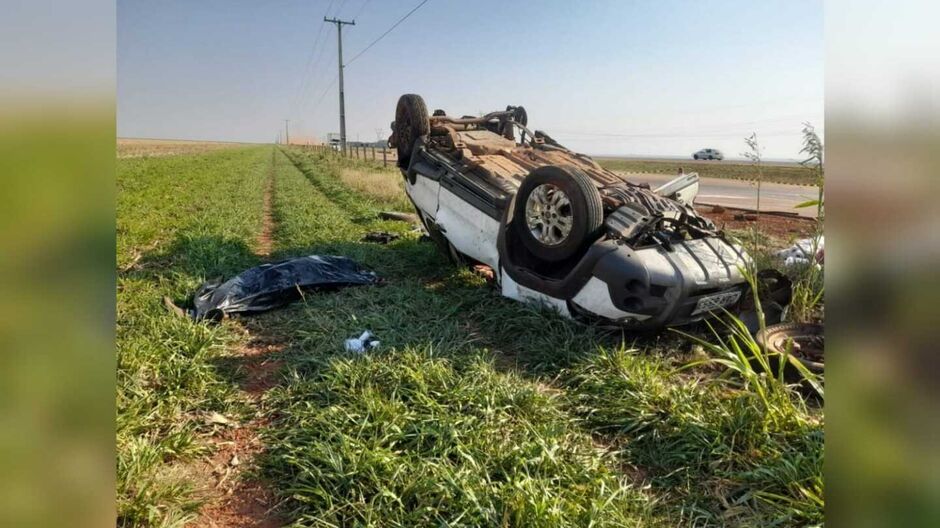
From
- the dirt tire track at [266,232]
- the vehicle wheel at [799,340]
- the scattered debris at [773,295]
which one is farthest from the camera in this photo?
the dirt tire track at [266,232]

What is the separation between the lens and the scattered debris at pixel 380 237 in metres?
8.31

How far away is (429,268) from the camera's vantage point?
21.6 ft

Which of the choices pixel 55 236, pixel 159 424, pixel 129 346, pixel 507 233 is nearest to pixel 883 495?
pixel 55 236

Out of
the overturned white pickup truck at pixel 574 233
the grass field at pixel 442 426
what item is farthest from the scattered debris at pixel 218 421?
the overturned white pickup truck at pixel 574 233

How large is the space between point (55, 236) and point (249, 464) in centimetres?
230

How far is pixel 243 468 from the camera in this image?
267cm

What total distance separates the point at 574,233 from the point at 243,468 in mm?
2727

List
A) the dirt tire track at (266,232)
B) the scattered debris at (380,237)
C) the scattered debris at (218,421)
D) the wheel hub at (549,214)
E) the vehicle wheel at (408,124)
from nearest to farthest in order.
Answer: the scattered debris at (218,421) → the wheel hub at (549,214) → the vehicle wheel at (408,124) → the dirt tire track at (266,232) → the scattered debris at (380,237)

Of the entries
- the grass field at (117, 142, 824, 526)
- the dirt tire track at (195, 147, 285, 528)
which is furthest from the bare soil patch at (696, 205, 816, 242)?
the dirt tire track at (195, 147, 285, 528)

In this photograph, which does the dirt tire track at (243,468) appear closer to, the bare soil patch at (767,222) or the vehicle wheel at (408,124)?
the vehicle wheel at (408,124)

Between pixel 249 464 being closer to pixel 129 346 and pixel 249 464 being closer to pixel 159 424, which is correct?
pixel 159 424

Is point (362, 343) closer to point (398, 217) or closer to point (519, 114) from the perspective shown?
point (519, 114)

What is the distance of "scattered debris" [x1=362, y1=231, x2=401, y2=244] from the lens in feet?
27.3

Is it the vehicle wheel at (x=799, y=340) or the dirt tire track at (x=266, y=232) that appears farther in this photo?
the dirt tire track at (x=266, y=232)
